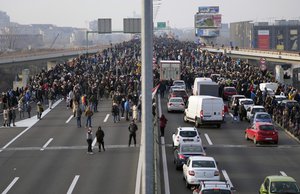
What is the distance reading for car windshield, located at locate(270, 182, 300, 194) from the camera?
19031 mm

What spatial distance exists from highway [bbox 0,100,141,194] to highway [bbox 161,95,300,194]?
1945mm

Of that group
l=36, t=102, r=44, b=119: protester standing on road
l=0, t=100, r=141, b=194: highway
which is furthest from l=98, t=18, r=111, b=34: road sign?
l=0, t=100, r=141, b=194: highway

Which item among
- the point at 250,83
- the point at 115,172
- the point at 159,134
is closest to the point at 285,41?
the point at 250,83

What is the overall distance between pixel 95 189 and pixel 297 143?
44.9 feet

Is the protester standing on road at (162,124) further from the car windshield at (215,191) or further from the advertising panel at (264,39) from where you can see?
the advertising panel at (264,39)

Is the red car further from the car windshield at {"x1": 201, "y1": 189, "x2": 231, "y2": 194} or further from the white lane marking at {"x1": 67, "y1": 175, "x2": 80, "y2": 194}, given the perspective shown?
the car windshield at {"x1": 201, "y1": 189, "x2": 231, "y2": 194}

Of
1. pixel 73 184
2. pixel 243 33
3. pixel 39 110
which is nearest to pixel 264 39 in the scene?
pixel 243 33

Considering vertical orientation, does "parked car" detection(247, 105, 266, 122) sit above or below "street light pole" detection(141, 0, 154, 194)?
below

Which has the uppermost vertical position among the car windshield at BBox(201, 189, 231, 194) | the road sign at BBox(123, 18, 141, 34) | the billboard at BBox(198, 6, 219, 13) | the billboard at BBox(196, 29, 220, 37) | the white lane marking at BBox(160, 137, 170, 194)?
the billboard at BBox(198, 6, 219, 13)

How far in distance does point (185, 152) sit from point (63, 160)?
18.0 feet

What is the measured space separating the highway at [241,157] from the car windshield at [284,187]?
101 inches

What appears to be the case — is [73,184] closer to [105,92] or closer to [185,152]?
[185,152]

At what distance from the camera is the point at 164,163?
27.0 m

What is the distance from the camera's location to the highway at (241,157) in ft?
77.7
